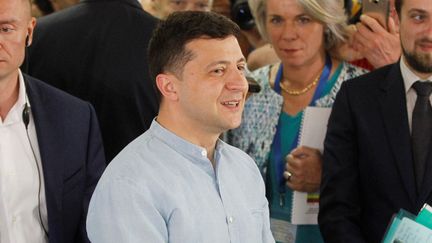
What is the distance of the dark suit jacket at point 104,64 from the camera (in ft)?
10.5

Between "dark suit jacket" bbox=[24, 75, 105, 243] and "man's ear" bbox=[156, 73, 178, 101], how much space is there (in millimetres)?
518

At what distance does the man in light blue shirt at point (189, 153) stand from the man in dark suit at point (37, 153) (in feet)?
1.52

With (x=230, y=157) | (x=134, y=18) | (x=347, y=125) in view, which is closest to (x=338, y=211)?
(x=347, y=125)

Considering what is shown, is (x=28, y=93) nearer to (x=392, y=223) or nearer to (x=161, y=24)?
(x=161, y=24)

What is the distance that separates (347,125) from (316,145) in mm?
309

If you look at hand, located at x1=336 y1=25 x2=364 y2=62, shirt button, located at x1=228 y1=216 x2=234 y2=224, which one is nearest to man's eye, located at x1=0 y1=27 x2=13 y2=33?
shirt button, located at x1=228 y1=216 x2=234 y2=224

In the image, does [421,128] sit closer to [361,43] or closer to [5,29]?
[361,43]

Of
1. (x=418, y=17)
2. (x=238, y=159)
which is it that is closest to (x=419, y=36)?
(x=418, y=17)

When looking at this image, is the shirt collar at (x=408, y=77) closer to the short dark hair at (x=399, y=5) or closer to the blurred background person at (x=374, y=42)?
the short dark hair at (x=399, y=5)

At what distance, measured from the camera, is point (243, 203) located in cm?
238

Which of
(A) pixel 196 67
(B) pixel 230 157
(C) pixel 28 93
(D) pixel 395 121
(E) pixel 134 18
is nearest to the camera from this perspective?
(A) pixel 196 67

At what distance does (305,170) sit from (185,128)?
1.14 meters

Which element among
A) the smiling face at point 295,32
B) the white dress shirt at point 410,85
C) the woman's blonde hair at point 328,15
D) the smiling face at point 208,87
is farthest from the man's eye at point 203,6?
the smiling face at point 208,87

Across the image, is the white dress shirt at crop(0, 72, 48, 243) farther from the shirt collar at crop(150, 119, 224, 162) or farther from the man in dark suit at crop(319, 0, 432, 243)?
the man in dark suit at crop(319, 0, 432, 243)
